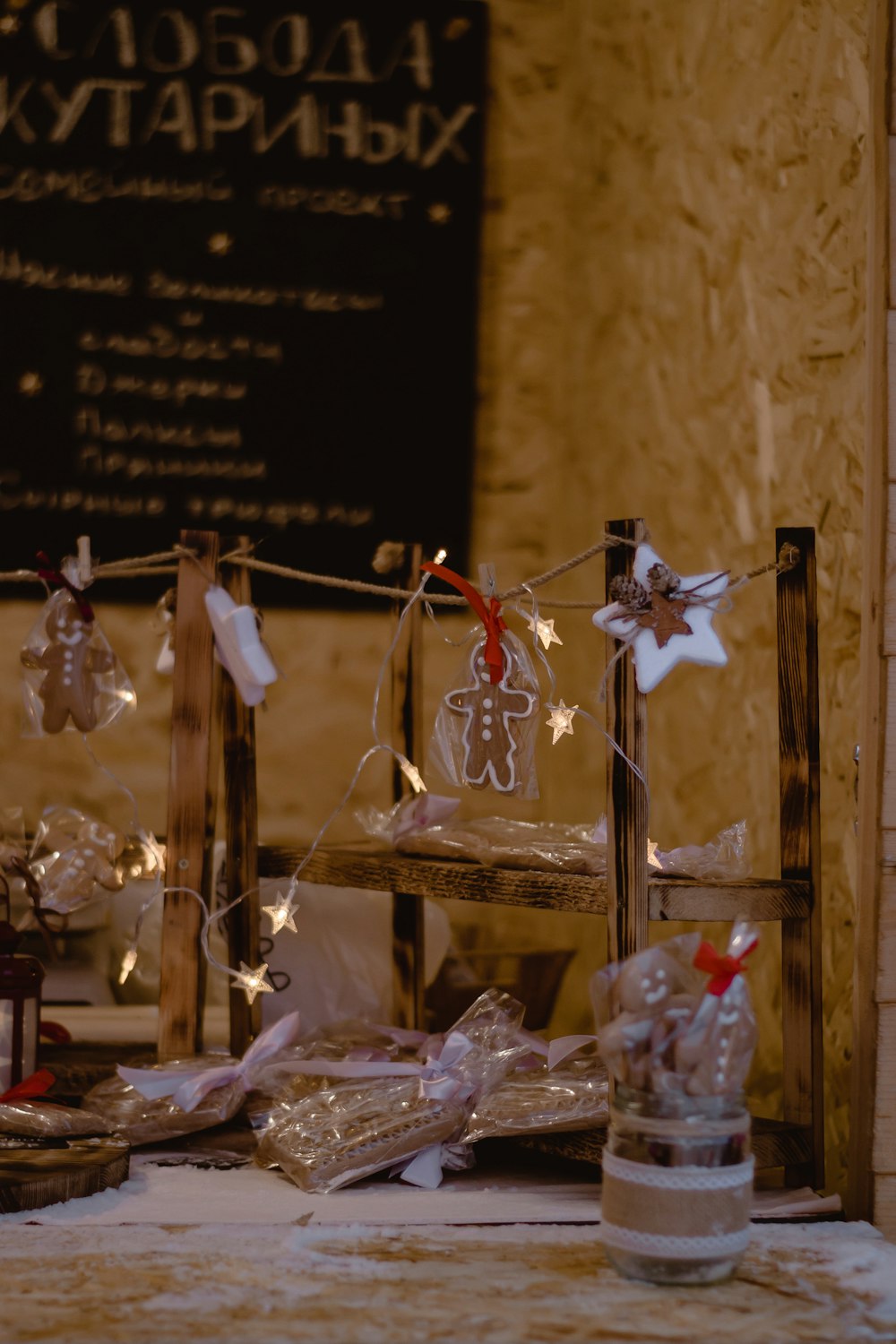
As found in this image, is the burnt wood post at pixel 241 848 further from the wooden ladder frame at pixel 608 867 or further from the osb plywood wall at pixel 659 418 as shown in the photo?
the osb plywood wall at pixel 659 418

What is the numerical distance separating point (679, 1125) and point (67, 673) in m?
0.85

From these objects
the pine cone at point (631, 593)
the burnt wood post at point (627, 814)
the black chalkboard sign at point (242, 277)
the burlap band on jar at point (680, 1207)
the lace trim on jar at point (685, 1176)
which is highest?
the black chalkboard sign at point (242, 277)

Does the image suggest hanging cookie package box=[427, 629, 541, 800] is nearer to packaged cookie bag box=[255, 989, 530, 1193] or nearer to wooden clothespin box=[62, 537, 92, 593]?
packaged cookie bag box=[255, 989, 530, 1193]

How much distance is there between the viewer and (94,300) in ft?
8.05

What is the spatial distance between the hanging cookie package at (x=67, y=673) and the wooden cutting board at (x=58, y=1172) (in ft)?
1.46

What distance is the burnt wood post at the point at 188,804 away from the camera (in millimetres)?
1583

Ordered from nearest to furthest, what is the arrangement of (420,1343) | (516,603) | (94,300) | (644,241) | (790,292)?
1. (420,1343)
2. (516,603)
3. (790,292)
4. (644,241)
5. (94,300)

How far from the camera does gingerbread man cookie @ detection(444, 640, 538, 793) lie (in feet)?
4.58

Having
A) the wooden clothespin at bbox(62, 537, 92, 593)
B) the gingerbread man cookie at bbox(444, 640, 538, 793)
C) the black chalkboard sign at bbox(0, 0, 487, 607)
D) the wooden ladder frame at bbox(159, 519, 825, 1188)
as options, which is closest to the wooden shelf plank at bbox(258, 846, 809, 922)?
the wooden ladder frame at bbox(159, 519, 825, 1188)

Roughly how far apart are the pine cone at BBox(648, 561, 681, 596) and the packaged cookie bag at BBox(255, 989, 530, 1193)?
50cm

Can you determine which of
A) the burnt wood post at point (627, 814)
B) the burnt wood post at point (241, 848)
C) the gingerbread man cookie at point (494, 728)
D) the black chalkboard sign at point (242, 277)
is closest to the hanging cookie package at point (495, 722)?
the gingerbread man cookie at point (494, 728)

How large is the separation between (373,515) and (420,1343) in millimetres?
1732

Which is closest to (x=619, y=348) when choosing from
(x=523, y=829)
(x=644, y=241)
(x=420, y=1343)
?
(x=644, y=241)

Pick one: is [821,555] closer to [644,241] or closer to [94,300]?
[644,241]
